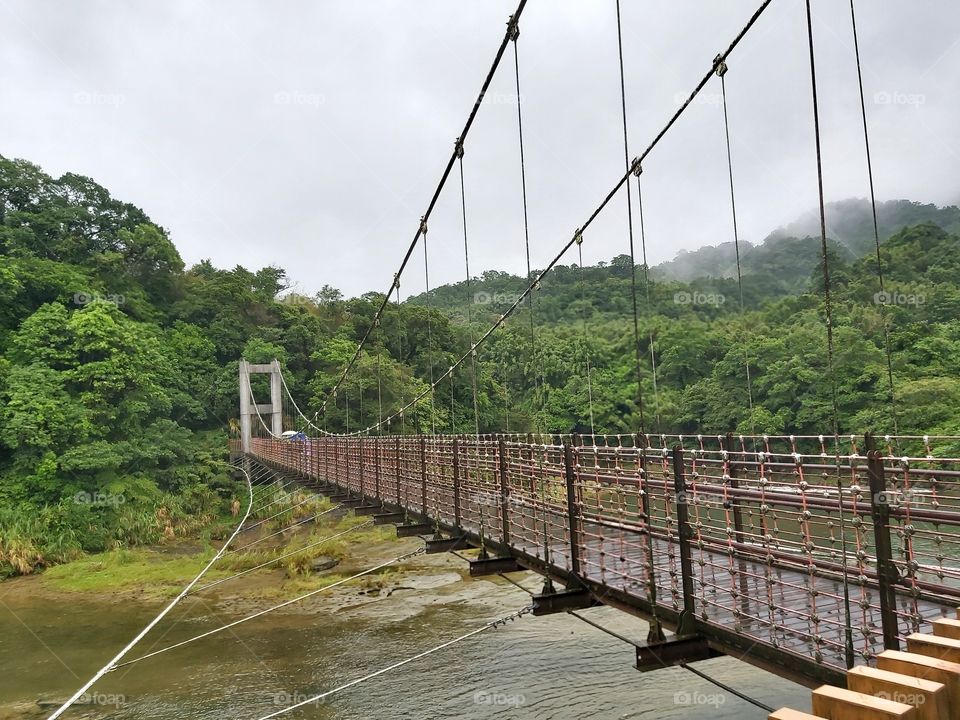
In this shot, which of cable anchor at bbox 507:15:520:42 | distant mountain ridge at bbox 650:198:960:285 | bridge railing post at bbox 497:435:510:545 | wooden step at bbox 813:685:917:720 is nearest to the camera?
wooden step at bbox 813:685:917:720

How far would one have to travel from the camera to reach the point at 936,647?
1751mm

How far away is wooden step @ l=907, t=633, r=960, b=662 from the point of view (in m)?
1.70

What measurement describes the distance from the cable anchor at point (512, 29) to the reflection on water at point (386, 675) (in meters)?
6.22

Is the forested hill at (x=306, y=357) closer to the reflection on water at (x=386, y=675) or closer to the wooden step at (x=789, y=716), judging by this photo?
the reflection on water at (x=386, y=675)

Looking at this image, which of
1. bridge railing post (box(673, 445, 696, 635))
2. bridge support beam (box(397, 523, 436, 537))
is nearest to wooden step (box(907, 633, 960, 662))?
bridge railing post (box(673, 445, 696, 635))

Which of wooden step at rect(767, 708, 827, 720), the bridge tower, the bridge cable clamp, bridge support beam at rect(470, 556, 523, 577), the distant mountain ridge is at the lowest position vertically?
bridge support beam at rect(470, 556, 523, 577)

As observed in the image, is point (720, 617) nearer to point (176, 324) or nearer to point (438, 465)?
point (438, 465)

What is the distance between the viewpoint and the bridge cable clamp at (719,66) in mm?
4617

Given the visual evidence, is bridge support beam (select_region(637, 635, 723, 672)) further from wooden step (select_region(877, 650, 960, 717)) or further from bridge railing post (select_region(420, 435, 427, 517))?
bridge railing post (select_region(420, 435, 427, 517))

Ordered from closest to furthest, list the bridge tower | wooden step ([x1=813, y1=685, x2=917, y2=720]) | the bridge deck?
1. wooden step ([x1=813, y1=685, x2=917, y2=720])
2. the bridge deck
3. the bridge tower

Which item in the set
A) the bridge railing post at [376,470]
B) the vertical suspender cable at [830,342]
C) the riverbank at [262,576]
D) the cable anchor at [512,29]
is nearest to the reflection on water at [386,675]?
the riverbank at [262,576]

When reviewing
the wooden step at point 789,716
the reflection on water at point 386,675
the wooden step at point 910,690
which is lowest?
the reflection on water at point 386,675

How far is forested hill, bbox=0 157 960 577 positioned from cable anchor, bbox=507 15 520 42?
3676 mm

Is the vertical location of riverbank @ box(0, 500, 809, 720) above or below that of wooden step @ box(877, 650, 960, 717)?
below
